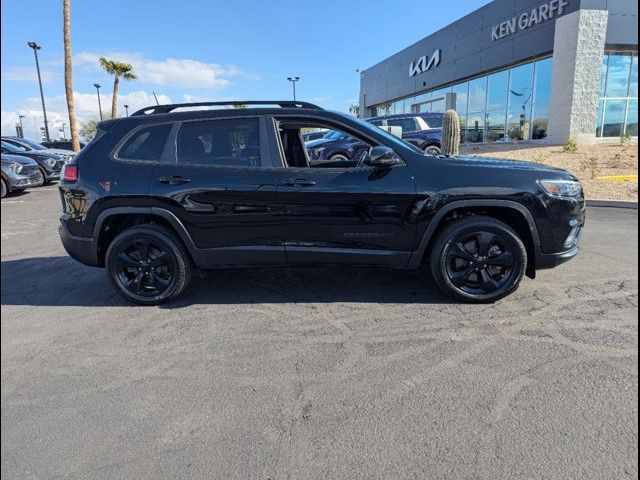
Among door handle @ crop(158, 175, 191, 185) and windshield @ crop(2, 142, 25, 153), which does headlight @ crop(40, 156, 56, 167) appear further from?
door handle @ crop(158, 175, 191, 185)

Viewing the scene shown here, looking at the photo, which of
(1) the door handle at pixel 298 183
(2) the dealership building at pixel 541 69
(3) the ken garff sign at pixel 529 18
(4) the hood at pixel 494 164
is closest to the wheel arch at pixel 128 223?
(1) the door handle at pixel 298 183

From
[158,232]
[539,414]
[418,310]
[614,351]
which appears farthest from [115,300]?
[614,351]

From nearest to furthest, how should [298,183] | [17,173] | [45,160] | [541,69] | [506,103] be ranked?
[298,183] < [17,173] < [45,160] < [541,69] < [506,103]

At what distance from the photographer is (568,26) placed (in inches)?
705

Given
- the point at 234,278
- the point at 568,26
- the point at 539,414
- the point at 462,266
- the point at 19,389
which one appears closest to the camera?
the point at 539,414

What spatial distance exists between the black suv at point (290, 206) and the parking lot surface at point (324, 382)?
1.43 feet

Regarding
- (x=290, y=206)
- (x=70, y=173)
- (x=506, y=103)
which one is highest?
(x=506, y=103)

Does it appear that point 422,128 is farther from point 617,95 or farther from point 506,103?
point 617,95

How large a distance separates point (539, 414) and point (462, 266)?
5.47ft

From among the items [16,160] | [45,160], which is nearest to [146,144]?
[16,160]

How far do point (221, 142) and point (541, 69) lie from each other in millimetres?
21296

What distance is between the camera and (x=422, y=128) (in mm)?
15469

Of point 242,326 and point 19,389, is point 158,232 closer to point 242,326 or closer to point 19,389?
point 242,326

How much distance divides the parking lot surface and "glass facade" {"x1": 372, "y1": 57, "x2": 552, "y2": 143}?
18.9 meters
